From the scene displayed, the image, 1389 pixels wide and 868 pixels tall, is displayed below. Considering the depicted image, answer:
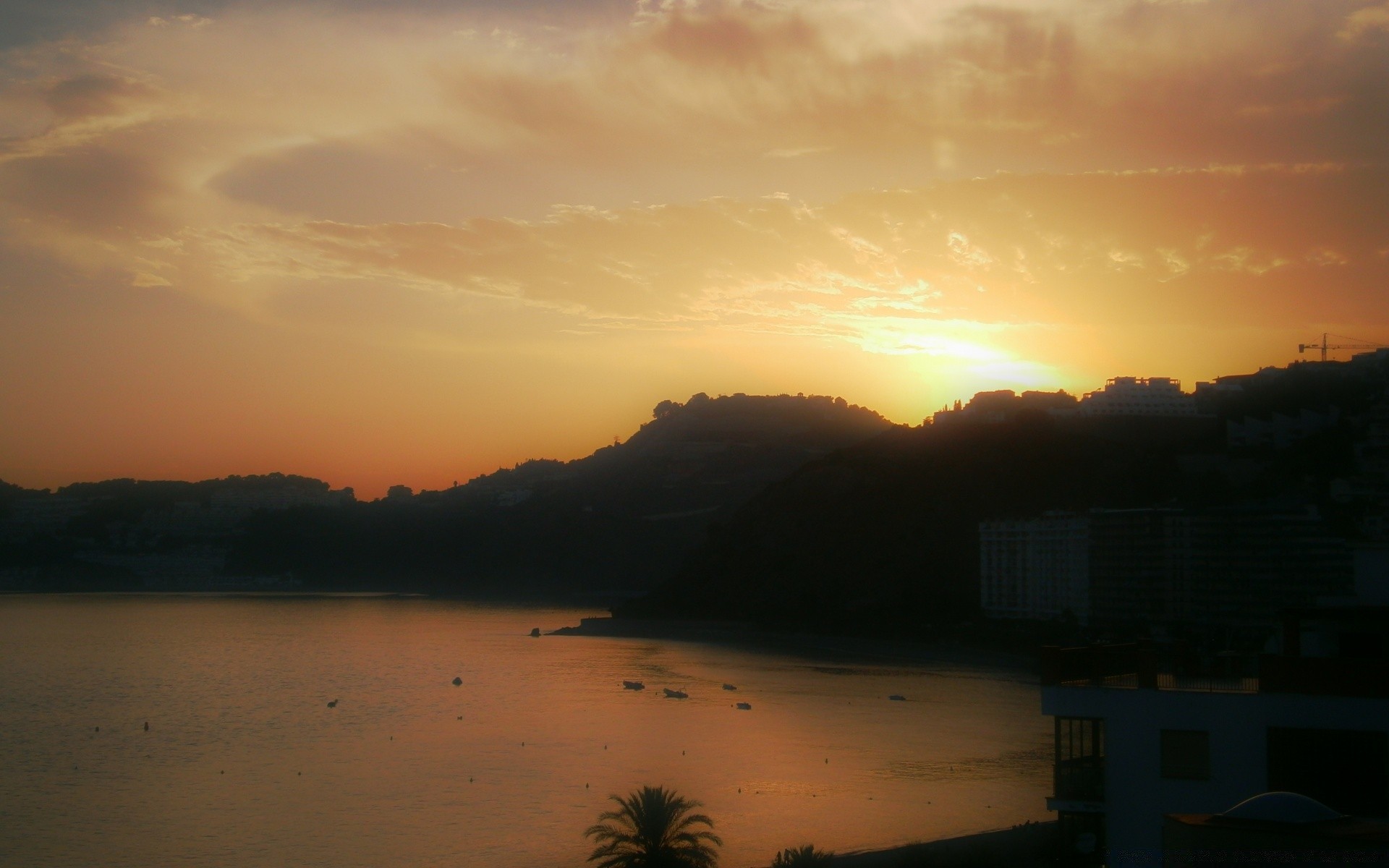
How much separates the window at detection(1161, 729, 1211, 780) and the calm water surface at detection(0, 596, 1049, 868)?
12312 mm

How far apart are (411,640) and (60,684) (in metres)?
27.0

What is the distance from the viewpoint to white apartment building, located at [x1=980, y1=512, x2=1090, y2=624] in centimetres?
6631

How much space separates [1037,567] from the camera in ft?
230

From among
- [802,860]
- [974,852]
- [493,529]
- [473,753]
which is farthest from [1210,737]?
[493,529]

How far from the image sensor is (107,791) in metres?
30.5

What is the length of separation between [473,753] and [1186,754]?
28.2 m

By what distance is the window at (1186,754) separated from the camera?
1113 centimetres

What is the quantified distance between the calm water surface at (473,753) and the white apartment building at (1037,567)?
1026 cm

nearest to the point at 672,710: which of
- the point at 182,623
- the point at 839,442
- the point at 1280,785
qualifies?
the point at 1280,785

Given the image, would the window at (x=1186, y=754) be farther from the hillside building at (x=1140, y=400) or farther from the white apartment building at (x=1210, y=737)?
the hillside building at (x=1140, y=400)

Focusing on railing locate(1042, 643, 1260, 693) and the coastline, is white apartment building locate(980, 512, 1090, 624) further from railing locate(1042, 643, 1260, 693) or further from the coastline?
railing locate(1042, 643, 1260, 693)

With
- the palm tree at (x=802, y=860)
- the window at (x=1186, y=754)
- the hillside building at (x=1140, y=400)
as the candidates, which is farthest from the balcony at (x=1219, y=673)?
the hillside building at (x=1140, y=400)

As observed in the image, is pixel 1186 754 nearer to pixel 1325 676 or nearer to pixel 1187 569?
pixel 1325 676

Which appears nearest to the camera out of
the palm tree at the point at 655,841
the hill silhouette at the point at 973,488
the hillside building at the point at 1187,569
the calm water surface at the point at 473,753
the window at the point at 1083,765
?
the window at the point at 1083,765
